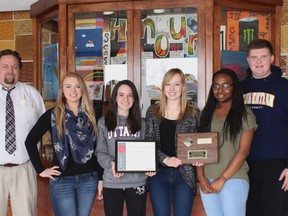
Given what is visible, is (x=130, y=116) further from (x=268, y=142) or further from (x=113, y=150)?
(x=268, y=142)

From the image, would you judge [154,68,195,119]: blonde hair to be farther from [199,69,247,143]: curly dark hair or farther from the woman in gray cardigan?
[199,69,247,143]: curly dark hair

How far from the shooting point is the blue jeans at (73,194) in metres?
2.89

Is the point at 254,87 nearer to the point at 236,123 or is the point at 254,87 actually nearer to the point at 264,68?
the point at 264,68

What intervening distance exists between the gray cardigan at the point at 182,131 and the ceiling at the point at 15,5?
9.10 feet

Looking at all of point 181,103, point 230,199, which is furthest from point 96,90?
point 230,199

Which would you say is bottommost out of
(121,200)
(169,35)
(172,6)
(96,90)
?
(121,200)

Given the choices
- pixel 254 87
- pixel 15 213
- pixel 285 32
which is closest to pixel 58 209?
pixel 15 213

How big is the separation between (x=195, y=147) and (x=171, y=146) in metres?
0.19

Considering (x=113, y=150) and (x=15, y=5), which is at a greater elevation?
(x=15, y=5)

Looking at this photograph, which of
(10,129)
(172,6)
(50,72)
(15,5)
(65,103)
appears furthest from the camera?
(15,5)

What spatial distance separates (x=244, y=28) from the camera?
4.33 meters

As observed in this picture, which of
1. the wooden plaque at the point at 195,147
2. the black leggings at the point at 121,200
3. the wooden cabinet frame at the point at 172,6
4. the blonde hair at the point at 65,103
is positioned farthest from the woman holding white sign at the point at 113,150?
the wooden cabinet frame at the point at 172,6

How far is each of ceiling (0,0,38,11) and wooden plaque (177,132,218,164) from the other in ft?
9.98

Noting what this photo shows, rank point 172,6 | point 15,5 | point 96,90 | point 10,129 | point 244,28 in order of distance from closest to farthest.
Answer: point 10,129
point 172,6
point 244,28
point 96,90
point 15,5
